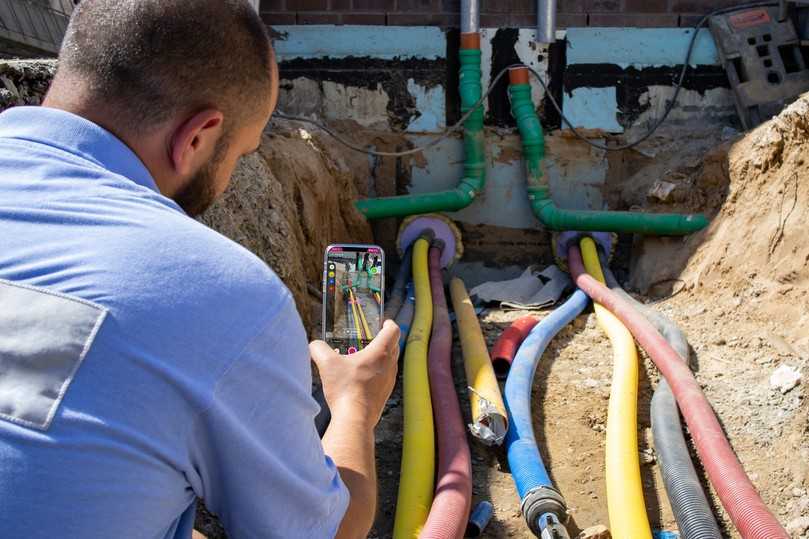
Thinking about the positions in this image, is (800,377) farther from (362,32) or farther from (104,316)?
(362,32)

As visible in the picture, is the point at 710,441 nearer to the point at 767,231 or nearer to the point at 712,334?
the point at 712,334

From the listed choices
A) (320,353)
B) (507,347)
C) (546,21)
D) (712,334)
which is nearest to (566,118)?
(546,21)

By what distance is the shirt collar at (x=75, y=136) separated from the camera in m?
1.03

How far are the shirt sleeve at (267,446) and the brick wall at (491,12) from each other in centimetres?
577

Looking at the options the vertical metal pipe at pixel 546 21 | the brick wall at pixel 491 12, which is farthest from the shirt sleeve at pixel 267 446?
the brick wall at pixel 491 12

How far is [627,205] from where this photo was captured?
6316 mm

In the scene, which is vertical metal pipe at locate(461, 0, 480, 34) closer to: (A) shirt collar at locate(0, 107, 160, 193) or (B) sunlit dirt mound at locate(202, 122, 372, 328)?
(B) sunlit dirt mound at locate(202, 122, 372, 328)

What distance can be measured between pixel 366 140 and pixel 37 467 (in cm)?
581

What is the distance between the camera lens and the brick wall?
6.34 m

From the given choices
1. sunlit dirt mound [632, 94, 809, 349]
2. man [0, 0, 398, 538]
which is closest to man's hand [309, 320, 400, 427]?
man [0, 0, 398, 538]

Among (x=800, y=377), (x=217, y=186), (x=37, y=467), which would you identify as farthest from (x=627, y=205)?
(x=37, y=467)

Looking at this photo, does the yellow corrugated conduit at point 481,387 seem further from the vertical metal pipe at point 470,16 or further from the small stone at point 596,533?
the vertical metal pipe at point 470,16

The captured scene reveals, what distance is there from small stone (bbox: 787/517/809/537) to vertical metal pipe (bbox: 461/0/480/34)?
4.49 meters

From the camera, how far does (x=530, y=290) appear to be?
18.9ft
